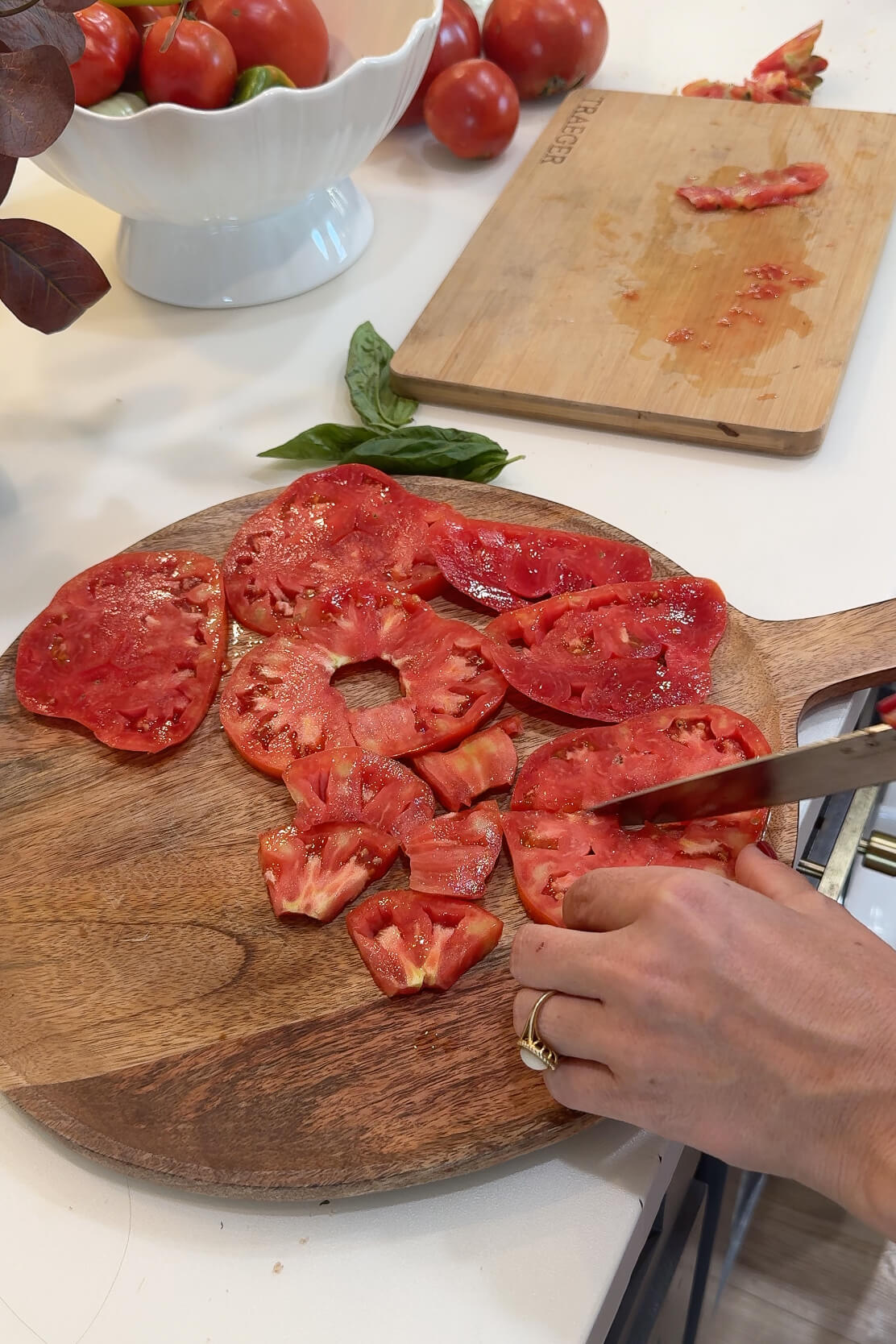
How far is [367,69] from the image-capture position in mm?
1519

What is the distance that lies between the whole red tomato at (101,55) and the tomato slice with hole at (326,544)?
26.1 inches

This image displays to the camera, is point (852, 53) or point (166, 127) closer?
point (166, 127)

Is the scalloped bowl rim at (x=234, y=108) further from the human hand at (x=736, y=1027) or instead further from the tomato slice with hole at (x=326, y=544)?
the human hand at (x=736, y=1027)

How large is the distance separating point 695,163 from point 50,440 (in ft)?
4.03

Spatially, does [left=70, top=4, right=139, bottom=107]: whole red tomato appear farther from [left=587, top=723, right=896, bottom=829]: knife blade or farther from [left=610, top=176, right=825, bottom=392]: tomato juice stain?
[left=587, top=723, right=896, bottom=829]: knife blade

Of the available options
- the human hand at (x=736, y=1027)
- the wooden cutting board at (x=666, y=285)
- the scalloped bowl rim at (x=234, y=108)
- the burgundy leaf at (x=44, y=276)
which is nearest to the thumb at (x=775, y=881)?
the human hand at (x=736, y=1027)

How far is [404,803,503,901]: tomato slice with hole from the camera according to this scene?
110 cm

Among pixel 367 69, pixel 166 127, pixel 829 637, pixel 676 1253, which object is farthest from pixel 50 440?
pixel 676 1253

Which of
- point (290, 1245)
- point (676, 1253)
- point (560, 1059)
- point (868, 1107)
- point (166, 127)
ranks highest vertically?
point (166, 127)

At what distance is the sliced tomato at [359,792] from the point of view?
1164mm

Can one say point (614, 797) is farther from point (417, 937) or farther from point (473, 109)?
point (473, 109)

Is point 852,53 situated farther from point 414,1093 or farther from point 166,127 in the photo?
point 414,1093

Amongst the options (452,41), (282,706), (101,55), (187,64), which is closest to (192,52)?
(187,64)

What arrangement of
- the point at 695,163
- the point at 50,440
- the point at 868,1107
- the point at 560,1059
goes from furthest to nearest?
the point at 695,163, the point at 50,440, the point at 560,1059, the point at 868,1107
